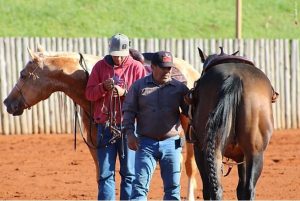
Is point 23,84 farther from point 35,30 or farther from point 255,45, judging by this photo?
point 35,30

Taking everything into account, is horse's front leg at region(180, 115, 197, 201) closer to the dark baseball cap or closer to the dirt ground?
the dirt ground

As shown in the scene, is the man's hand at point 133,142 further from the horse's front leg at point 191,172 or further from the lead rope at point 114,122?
the horse's front leg at point 191,172

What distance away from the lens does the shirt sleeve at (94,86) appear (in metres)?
9.30

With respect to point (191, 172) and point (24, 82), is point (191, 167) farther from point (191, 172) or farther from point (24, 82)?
point (24, 82)

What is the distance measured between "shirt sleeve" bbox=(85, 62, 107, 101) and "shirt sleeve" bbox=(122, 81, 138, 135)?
0.65 metres

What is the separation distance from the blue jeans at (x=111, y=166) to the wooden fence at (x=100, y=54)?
27.7 feet

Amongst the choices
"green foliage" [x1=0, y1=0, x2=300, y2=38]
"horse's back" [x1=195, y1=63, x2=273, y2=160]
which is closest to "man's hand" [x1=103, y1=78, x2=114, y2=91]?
"horse's back" [x1=195, y1=63, x2=273, y2=160]

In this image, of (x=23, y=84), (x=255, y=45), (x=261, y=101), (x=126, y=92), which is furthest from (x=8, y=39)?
(x=261, y=101)

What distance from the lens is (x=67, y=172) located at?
46.4 feet

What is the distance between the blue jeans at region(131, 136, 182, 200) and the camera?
8.53 metres

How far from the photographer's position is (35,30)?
26.4 meters

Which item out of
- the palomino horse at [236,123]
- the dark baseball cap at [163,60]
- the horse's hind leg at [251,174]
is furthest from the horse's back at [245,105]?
the dark baseball cap at [163,60]

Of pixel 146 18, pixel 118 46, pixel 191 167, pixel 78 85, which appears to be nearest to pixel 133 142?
pixel 118 46

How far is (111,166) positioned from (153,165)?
2.62 ft
